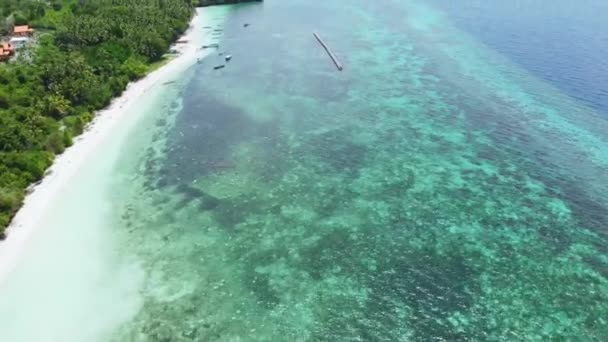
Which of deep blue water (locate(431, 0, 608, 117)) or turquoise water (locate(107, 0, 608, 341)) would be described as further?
deep blue water (locate(431, 0, 608, 117))

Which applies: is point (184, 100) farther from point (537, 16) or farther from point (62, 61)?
point (537, 16)

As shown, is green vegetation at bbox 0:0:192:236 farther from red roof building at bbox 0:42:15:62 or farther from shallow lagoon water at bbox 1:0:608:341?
shallow lagoon water at bbox 1:0:608:341

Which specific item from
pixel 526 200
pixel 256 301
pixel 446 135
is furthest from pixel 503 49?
pixel 256 301

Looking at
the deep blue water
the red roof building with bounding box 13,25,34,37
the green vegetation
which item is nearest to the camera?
the green vegetation

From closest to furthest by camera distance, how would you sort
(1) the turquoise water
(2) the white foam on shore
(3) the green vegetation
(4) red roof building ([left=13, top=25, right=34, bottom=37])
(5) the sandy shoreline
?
(1) the turquoise water < (2) the white foam on shore < (5) the sandy shoreline < (3) the green vegetation < (4) red roof building ([left=13, top=25, right=34, bottom=37])

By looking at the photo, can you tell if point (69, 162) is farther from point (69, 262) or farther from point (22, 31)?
point (22, 31)

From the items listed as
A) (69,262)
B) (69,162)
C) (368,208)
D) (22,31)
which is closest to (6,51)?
(22,31)

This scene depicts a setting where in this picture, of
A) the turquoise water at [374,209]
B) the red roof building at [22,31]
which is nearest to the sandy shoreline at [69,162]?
the turquoise water at [374,209]

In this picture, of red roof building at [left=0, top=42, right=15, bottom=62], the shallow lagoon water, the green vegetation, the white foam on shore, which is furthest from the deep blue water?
red roof building at [left=0, top=42, right=15, bottom=62]
